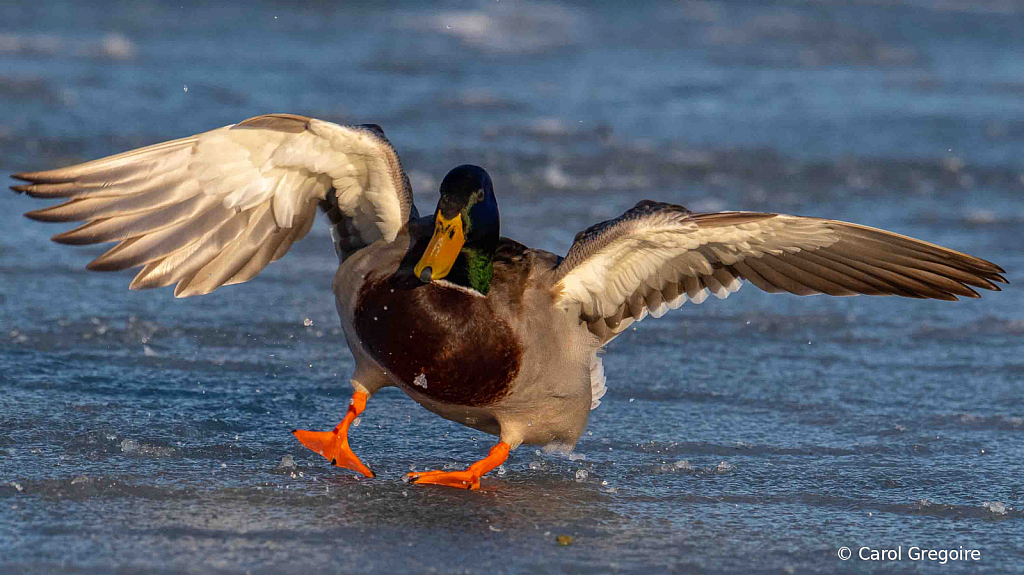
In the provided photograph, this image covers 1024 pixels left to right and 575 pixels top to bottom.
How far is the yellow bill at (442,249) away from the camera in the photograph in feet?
12.1

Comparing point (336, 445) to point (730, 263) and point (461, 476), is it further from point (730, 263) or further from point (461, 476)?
point (730, 263)

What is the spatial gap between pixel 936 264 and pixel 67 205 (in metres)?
2.74

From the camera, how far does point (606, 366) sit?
5.09 meters

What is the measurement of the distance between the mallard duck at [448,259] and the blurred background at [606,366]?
0.31 metres

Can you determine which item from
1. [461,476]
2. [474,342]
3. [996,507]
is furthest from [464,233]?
[996,507]

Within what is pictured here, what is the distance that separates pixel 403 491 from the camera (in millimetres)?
3725

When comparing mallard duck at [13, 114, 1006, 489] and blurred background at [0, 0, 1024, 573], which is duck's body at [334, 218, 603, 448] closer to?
mallard duck at [13, 114, 1006, 489]

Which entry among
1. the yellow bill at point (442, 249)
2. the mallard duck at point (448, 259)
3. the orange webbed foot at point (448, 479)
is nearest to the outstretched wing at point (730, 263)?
the mallard duck at point (448, 259)

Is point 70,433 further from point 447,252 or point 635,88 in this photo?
point 635,88

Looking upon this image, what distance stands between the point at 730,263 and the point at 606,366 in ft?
3.61

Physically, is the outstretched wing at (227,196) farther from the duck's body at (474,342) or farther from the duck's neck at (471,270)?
the duck's neck at (471,270)

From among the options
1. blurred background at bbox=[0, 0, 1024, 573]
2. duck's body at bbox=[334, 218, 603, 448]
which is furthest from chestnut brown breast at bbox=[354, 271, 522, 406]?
blurred background at bbox=[0, 0, 1024, 573]

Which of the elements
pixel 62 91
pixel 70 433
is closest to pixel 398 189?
pixel 70 433

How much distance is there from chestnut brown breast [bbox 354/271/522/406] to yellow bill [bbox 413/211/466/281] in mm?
87
